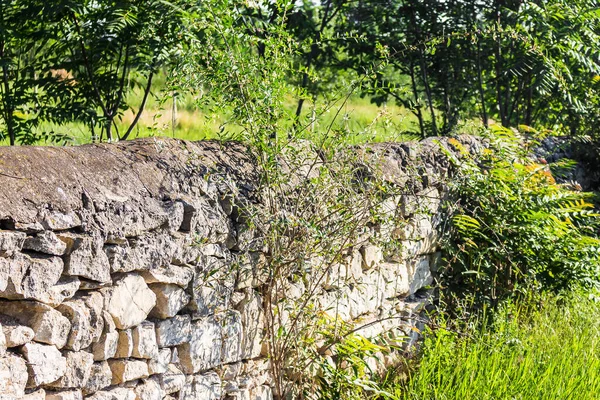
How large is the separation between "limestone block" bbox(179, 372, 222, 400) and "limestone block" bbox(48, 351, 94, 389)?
0.54 m

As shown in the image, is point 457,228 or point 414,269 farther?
point 457,228

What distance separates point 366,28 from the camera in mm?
7023

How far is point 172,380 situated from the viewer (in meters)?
2.96

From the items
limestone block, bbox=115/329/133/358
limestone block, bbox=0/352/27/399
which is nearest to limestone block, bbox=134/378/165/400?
limestone block, bbox=115/329/133/358

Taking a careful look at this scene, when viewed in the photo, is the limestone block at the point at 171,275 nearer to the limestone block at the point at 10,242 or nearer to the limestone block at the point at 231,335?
the limestone block at the point at 231,335

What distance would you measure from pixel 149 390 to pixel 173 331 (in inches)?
9.9

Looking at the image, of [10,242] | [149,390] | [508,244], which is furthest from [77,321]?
[508,244]

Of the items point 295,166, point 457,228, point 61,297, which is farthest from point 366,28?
point 61,297

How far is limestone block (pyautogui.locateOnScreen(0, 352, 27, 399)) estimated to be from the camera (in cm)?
224

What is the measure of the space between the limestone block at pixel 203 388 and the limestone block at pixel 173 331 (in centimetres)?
18

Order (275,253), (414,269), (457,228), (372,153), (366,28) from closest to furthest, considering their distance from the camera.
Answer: (275,253) → (372,153) → (414,269) → (457,228) → (366,28)

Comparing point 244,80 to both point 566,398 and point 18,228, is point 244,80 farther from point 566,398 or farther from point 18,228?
point 566,398

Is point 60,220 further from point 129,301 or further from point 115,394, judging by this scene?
point 115,394

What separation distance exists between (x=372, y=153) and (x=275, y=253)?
1.14m
